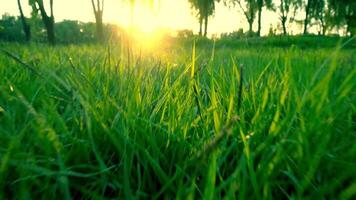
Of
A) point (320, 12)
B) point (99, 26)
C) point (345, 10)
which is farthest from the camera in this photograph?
point (320, 12)

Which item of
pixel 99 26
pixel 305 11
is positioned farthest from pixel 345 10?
pixel 99 26

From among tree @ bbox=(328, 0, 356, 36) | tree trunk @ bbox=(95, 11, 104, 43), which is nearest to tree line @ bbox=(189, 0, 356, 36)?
tree @ bbox=(328, 0, 356, 36)

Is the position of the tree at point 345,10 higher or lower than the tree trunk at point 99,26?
higher

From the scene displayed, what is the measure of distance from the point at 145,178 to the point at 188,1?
4126 cm

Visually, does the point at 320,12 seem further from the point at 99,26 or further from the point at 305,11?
the point at 99,26

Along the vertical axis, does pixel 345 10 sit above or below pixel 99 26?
above

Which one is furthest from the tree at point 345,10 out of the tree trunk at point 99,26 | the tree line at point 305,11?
the tree trunk at point 99,26

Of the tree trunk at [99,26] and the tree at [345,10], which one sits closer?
the tree trunk at [99,26]

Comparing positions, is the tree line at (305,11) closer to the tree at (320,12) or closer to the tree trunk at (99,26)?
the tree at (320,12)

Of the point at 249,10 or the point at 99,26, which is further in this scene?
the point at 249,10

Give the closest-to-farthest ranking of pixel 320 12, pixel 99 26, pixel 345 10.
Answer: pixel 99 26
pixel 345 10
pixel 320 12

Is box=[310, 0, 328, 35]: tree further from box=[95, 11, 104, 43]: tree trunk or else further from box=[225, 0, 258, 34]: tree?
box=[95, 11, 104, 43]: tree trunk

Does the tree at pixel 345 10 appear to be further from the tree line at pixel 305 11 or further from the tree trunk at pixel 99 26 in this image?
the tree trunk at pixel 99 26

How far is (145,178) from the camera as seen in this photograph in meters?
0.55
